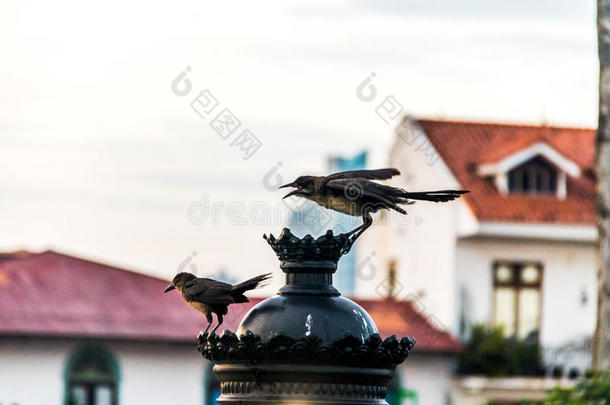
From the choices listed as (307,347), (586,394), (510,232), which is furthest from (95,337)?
(307,347)

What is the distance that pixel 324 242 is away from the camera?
435cm

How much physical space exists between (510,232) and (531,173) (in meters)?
1.22

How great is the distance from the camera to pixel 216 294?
184 inches

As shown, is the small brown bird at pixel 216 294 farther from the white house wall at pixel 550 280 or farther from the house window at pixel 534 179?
the white house wall at pixel 550 280

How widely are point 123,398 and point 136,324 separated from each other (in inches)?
54.7

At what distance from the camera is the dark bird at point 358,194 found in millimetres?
4699

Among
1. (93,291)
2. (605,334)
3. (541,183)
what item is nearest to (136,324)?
(93,291)

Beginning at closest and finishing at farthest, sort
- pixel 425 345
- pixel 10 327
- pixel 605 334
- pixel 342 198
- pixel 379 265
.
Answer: pixel 342 198
pixel 605 334
pixel 10 327
pixel 425 345
pixel 379 265

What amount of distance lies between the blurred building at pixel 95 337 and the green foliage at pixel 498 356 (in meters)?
0.42

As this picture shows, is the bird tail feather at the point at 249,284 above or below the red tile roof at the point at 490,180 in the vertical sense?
below

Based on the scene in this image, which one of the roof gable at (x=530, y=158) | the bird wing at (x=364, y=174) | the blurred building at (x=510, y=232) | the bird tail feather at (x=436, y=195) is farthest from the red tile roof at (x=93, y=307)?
the bird tail feather at (x=436, y=195)

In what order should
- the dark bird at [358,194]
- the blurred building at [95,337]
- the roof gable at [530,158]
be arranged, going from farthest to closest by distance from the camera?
the roof gable at [530,158] → the blurred building at [95,337] → the dark bird at [358,194]

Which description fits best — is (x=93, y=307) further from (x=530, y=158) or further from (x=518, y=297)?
(x=530, y=158)

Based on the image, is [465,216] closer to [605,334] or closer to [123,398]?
[123,398]
